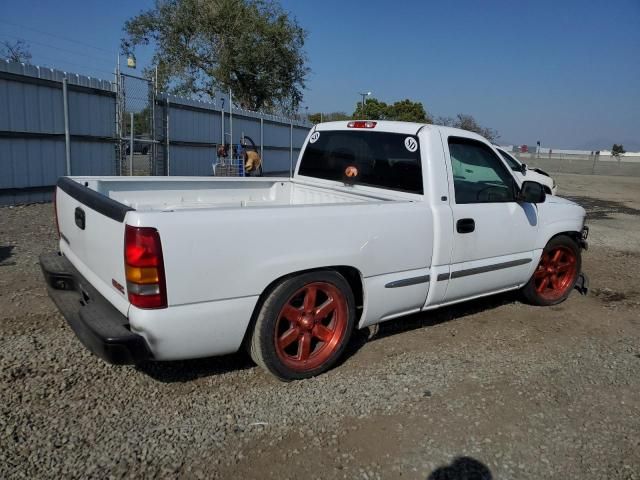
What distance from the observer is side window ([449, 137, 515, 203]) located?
414 centimetres

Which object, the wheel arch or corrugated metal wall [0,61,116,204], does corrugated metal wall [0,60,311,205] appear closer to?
corrugated metal wall [0,61,116,204]

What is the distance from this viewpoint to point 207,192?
482 centimetres

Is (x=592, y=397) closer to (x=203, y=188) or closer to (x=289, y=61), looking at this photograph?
(x=203, y=188)

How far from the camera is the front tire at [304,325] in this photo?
3.21 metres

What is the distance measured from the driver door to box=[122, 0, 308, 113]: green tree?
23290 mm

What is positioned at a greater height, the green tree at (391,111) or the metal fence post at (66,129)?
the green tree at (391,111)

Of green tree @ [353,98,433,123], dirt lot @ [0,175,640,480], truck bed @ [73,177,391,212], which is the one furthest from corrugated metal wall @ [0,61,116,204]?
green tree @ [353,98,433,123]

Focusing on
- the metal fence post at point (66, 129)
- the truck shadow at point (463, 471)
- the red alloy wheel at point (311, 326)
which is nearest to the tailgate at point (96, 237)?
the red alloy wheel at point (311, 326)

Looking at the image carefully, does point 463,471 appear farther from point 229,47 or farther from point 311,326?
point 229,47

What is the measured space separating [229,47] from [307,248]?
25.0 meters

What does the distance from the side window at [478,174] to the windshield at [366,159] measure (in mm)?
342

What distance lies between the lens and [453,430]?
9.93 ft

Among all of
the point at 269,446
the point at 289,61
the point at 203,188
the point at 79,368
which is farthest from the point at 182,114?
the point at 289,61

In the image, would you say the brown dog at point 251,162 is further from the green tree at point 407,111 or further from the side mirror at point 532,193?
the green tree at point 407,111
